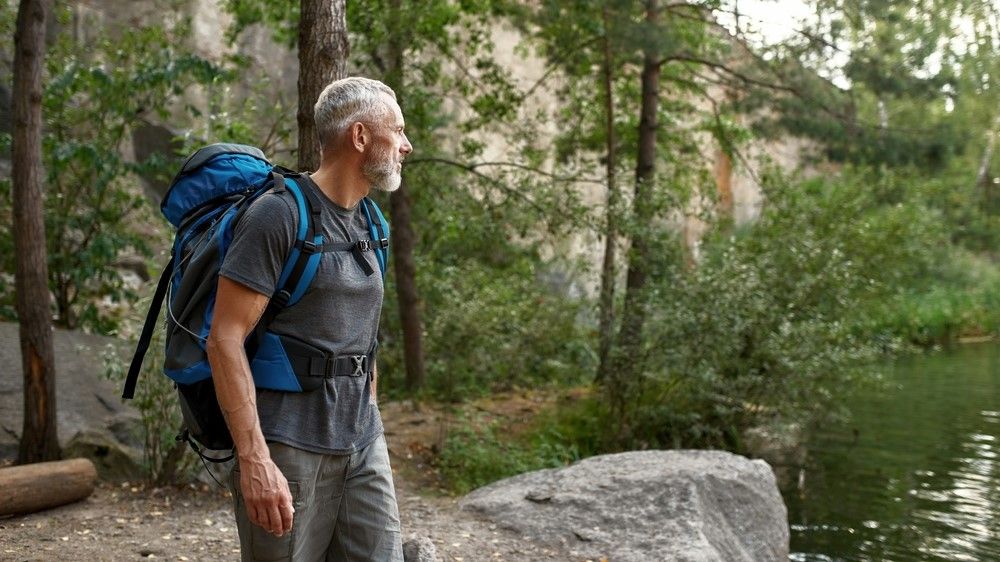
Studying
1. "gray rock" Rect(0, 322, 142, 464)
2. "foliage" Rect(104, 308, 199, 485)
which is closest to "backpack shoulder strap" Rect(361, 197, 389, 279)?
"foliage" Rect(104, 308, 199, 485)

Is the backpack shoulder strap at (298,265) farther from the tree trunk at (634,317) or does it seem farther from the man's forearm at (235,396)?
the tree trunk at (634,317)

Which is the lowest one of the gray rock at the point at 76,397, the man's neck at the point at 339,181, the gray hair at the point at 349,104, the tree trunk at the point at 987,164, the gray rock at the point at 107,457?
the gray rock at the point at 107,457

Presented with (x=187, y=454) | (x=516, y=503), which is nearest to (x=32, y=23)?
(x=187, y=454)

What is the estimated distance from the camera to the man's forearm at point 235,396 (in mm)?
2553

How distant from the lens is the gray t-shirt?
2617 millimetres

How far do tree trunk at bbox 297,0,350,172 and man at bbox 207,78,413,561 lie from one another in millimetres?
2383

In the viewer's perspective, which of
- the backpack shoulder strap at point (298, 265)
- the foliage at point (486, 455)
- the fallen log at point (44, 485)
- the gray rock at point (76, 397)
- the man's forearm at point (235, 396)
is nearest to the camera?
the man's forearm at point (235, 396)

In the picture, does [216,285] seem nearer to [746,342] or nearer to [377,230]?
[377,230]

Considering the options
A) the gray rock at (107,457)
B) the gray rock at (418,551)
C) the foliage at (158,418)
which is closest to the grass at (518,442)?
the foliage at (158,418)

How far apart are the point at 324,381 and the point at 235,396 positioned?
262 mm

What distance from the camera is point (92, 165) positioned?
9.62m

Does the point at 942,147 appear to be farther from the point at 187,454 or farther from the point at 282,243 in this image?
the point at 282,243

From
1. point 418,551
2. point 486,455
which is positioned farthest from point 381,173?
point 486,455

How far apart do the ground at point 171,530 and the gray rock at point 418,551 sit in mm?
179
